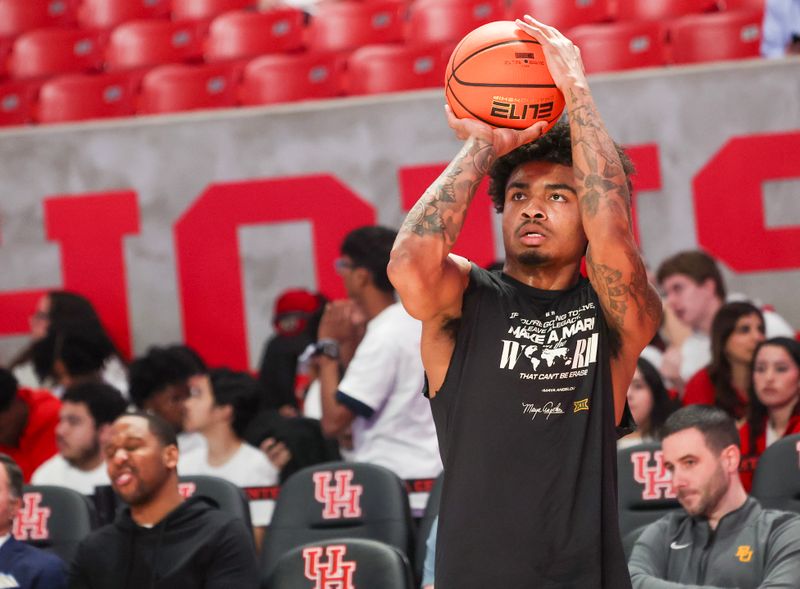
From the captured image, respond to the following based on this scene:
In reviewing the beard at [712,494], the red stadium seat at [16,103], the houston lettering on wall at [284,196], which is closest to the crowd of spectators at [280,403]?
the beard at [712,494]

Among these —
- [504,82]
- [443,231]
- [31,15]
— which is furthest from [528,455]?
[31,15]

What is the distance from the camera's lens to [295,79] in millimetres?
8805

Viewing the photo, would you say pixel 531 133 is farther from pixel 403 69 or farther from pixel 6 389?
pixel 403 69

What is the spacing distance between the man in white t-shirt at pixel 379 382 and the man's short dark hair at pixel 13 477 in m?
1.31

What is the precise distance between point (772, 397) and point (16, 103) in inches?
244

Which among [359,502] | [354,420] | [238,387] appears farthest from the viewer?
[238,387]

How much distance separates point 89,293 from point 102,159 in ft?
2.85

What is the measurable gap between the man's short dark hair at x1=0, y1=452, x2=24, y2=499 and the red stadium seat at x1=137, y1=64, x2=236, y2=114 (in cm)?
423

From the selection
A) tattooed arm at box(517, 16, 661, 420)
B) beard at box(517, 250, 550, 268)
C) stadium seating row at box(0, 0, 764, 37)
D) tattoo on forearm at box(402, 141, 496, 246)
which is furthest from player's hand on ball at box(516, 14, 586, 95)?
stadium seating row at box(0, 0, 764, 37)

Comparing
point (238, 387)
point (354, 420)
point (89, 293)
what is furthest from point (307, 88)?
point (354, 420)

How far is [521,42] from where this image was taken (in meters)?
3.27

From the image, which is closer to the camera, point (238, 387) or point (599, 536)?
point (599, 536)

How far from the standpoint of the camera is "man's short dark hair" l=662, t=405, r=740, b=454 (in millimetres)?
4672

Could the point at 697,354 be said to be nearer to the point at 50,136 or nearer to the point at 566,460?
the point at 566,460
